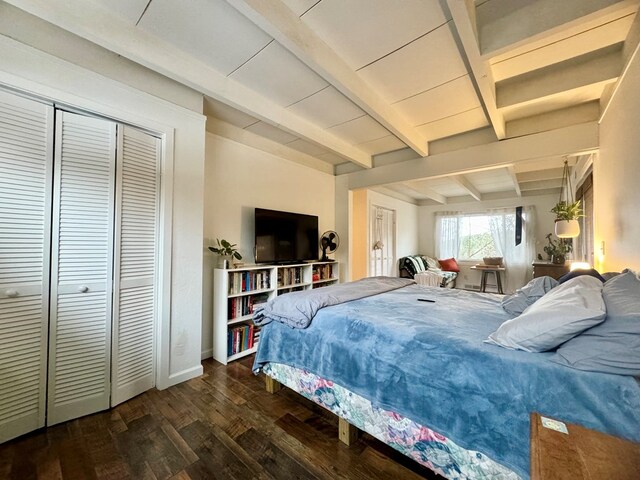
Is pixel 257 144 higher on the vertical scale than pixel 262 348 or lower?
higher

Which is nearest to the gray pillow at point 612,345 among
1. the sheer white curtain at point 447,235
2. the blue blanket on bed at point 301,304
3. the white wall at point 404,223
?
the blue blanket on bed at point 301,304

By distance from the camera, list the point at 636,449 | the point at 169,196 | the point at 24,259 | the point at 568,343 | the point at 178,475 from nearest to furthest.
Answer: the point at 636,449 → the point at 568,343 → the point at 178,475 → the point at 24,259 → the point at 169,196

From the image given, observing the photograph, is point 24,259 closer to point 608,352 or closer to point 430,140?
point 608,352

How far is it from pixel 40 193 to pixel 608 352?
9.74 ft

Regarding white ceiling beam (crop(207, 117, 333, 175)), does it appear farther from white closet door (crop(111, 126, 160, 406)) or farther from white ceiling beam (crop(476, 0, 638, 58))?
white ceiling beam (crop(476, 0, 638, 58))

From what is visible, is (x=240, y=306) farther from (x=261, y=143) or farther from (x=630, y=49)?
(x=630, y=49)

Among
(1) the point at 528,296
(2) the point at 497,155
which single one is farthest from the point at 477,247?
(1) the point at 528,296

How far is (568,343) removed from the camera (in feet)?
3.59

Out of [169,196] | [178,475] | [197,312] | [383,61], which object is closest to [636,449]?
[178,475]

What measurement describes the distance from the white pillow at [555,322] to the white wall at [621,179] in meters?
0.76

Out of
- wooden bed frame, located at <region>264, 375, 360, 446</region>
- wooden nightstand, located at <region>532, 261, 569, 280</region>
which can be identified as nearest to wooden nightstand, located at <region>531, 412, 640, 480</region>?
wooden bed frame, located at <region>264, 375, 360, 446</region>

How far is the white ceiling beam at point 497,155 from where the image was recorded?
2566 mm

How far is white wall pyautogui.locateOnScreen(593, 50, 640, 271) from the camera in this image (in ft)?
5.15

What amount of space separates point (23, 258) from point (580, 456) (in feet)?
8.58
